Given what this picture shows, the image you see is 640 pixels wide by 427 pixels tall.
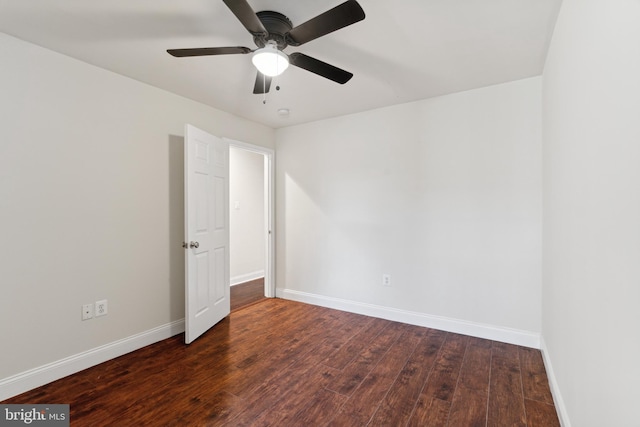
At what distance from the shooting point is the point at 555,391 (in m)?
1.87

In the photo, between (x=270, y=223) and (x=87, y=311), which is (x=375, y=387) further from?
(x=270, y=223)

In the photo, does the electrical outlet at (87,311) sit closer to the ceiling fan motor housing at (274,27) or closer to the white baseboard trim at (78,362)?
the white baseboard trim at (78,362)

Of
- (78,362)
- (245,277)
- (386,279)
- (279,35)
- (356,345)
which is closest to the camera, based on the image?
(279,35)

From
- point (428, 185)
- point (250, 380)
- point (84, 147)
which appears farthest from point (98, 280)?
point (428, 185)

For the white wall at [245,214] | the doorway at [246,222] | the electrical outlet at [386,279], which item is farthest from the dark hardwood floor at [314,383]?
the white wall at [245,214]

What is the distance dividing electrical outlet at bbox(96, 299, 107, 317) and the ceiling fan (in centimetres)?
204

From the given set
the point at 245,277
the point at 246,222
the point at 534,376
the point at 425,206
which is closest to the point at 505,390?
the point at 534,376

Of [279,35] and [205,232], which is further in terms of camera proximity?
[205,232]

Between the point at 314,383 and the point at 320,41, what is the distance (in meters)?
2.40

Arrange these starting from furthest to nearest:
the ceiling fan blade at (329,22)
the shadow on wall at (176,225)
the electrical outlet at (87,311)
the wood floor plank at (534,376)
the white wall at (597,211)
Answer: the shadow on wall at (176,225), the electrical outlet at (87,311), the wood floor plank at (534,376), the ceiling fan blade at (329,22), the white wall at (597,211)

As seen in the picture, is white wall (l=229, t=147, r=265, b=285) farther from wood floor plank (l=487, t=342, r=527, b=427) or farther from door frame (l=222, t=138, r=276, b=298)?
wood floor plank (l=487, t=342, r=527, b=427)

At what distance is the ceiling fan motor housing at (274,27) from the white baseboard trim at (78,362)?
104 inches

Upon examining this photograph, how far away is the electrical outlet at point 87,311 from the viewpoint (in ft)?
7.64

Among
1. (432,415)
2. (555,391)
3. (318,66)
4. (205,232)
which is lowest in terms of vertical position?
(432,415)
